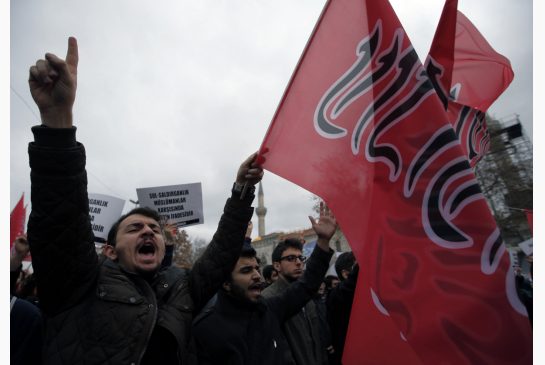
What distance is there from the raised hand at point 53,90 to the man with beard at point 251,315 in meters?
1.55

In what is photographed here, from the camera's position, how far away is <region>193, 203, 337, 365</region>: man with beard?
7.67 ft

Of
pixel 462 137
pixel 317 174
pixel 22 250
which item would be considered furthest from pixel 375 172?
pixel 22 250

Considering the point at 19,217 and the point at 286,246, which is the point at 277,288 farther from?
the point at 19,217

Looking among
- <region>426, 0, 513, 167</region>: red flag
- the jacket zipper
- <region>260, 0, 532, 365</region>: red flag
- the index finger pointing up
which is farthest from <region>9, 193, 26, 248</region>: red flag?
<region>426, 0, 513, 167</region>: red flag

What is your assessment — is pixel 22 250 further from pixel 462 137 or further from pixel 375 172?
pixel 462 137

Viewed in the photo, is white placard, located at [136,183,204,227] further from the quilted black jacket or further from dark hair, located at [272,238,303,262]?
the quilted black jacket

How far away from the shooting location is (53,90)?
1509 mm

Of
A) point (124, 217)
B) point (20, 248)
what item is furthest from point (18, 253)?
point (124, 217)

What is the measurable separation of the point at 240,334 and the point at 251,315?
21cm

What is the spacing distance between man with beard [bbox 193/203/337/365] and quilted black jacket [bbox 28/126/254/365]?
594 millimetres

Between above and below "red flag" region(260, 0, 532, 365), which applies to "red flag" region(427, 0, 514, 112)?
above

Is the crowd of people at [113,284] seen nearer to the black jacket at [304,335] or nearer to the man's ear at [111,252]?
the man's ear at [111,252]

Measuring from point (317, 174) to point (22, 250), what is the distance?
102 inches

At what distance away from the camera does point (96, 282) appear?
1.72 metres
